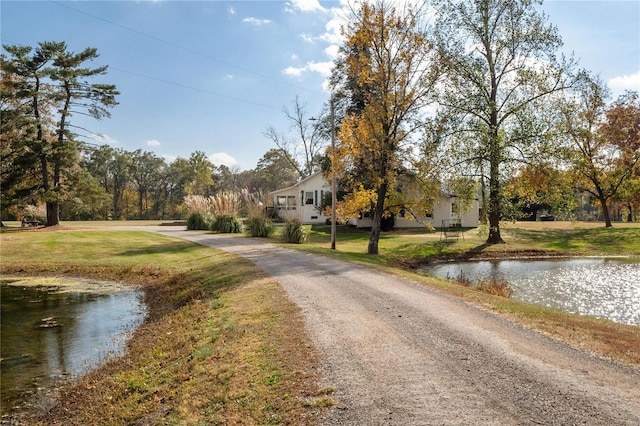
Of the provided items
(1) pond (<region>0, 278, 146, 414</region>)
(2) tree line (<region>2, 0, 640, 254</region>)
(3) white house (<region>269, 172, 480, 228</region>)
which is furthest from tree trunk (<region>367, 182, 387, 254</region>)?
(3) white house (<region>269, 172, 480, 228</region>)

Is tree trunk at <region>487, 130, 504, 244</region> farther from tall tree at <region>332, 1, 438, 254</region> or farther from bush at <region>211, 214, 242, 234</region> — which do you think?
bush at <region>211, 214, 242, 234</region>

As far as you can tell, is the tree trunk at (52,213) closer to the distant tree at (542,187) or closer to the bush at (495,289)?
the bush at (495,289)

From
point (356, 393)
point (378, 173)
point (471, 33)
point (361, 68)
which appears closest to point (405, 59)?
point (361, 68)

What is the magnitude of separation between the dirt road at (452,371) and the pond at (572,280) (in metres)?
4.74

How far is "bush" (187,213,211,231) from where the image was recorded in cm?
2864

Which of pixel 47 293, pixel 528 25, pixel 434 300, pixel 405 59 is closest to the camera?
pixel 434 300

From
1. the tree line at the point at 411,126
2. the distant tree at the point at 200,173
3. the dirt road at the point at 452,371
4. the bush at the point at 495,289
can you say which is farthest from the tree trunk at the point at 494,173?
the distant tree at the point at 200,173

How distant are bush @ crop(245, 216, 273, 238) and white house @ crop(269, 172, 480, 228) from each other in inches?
479

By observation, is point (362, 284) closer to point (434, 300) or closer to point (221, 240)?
point (434, 300)

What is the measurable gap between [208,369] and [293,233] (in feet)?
52.3

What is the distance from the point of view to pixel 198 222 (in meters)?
29.3

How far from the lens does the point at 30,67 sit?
2697 cm

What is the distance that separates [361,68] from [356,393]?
55.4 feet

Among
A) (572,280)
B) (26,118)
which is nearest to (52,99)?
(26,118)
